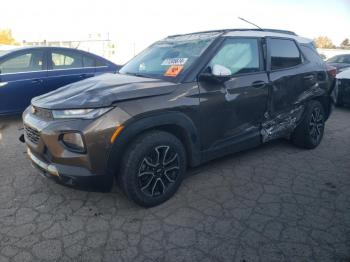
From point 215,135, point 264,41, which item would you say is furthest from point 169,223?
point 264,41

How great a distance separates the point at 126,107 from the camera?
269cm

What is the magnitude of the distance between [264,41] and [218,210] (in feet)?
7.49

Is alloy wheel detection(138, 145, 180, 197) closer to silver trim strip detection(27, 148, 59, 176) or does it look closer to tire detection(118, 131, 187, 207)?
tire detection(118, 131, 187, 207)

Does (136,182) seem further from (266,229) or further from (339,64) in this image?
(339,64)

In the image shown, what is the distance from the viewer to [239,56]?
3.62 metres

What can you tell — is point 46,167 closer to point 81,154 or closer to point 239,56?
point 81,154

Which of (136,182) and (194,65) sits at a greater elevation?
(194,65)

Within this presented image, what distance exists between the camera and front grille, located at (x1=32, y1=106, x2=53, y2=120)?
2773 mm

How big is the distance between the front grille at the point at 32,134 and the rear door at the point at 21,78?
3.02m

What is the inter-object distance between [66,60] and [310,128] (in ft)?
16.0

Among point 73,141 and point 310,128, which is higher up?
point 73,141

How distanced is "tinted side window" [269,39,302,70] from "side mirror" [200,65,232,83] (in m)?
1.12

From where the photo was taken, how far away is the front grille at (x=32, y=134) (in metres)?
2.84

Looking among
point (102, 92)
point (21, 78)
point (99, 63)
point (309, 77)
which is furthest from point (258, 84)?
point (21, 78)
